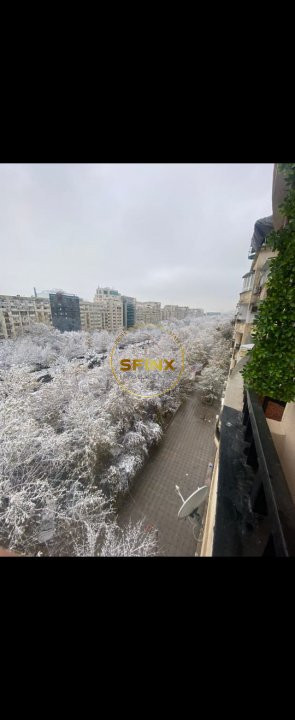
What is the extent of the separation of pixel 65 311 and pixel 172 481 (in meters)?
19.3

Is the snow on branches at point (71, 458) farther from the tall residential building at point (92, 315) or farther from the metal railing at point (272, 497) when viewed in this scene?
the tall residential building at point (92, 315)

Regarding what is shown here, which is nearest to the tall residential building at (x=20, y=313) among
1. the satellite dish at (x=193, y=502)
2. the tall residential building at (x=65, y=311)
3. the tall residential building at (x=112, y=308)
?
the tall residential building at (x=65, y=311)

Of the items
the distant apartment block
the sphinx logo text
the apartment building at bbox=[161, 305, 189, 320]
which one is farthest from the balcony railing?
the distant apartment block

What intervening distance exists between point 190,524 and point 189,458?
199cm

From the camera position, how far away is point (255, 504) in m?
1.33

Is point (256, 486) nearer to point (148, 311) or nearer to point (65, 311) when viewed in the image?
point (65, 311)

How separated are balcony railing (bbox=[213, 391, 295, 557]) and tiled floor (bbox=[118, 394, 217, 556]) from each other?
3.42m

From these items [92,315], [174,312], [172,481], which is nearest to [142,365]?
[172,481]

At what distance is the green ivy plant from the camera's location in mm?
1669

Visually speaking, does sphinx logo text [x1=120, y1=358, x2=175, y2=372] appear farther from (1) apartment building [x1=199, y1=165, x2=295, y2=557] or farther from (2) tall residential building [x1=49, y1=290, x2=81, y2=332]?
(2) tall residential building [x1=49, y1=290, x2=81, y2=332]

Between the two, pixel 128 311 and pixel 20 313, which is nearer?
pixel 20 313

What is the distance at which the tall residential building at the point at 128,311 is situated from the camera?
21594 millimetres

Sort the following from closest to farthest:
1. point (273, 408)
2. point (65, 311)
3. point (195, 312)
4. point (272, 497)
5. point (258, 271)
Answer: point (272, 497) < point (273, 408) < point (258, 271) < point (65, 311) < point (195, 312)

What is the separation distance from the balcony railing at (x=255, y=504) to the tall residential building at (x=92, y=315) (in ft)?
70.1
